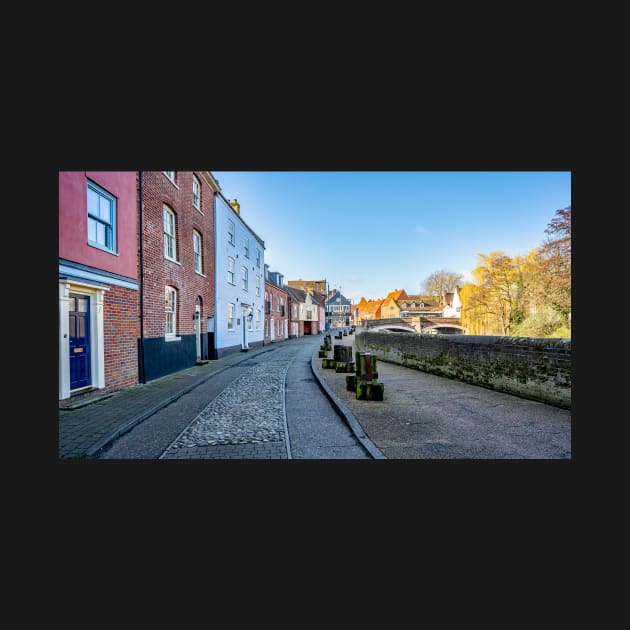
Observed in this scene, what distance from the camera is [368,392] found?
6.33 metres

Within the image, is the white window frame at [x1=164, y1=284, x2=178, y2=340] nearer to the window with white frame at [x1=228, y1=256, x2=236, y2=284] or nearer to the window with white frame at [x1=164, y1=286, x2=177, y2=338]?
the window with white frame at [x1=164, y1=286, x2=177, y2=338]

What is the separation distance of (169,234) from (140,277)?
2823 millimetres

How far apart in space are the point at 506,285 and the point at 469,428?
1197 inches

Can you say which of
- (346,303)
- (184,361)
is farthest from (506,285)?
(346,303)

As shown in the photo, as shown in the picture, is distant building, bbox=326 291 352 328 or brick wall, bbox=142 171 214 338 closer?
brick wall, bbox=142 171 214 338

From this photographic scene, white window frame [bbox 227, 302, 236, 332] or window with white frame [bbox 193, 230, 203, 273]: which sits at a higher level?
window with white frame [bbox 193, 230, 203, 273]

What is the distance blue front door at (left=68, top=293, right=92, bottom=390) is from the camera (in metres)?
6.17

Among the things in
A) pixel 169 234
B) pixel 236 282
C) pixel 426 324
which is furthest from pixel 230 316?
pixel 426 324

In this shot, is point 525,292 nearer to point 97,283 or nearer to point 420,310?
point 97,283

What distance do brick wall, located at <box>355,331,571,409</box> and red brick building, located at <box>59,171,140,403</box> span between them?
27.8 feet

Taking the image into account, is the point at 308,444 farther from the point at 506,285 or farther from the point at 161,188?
the point at 506,285

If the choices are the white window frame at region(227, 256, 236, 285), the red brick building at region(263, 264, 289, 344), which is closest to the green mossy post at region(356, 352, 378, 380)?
the white window frame at region(227, 256, 236, 285)

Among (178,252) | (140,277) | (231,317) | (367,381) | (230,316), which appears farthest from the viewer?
(231,317)

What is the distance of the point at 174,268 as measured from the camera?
1072 centimetres
